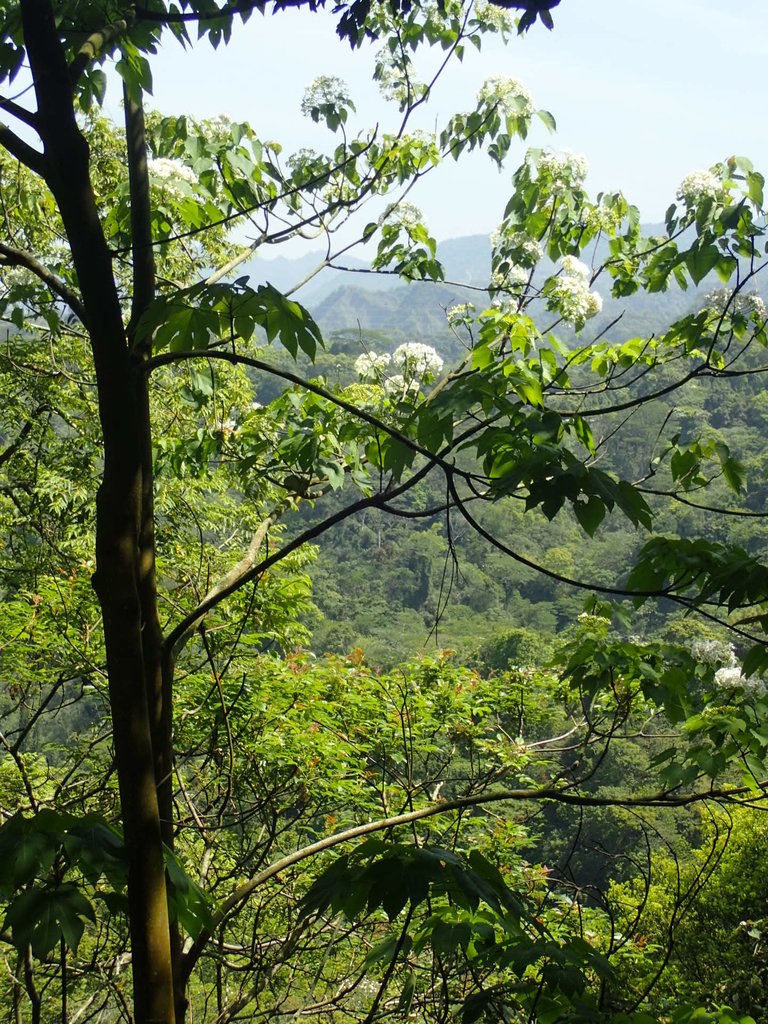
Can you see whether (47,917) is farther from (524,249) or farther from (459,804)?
(524,249)

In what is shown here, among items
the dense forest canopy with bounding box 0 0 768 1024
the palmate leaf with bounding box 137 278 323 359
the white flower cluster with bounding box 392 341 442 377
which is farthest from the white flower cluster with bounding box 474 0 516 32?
the palmate leaf with bounding box 137 278 323 359

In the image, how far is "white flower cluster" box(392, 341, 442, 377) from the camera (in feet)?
7.96

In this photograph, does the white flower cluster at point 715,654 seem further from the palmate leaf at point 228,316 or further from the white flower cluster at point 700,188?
the palmate leaf at point 228,316

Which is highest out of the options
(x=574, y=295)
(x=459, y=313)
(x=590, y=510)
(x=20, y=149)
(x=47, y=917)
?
(x=459, y=313)

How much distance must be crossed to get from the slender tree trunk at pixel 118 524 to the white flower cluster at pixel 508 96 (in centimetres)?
168

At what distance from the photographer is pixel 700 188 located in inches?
79.8

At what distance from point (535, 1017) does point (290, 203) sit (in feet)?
7.47

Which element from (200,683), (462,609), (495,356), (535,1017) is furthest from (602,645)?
(462,609)

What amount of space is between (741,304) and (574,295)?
41 centimetres

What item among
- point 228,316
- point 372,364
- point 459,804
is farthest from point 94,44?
point 372,364

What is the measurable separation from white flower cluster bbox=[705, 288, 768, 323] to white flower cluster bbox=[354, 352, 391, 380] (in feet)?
3.08

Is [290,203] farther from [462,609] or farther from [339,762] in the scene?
[462,609]

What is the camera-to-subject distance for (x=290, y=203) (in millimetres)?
2623

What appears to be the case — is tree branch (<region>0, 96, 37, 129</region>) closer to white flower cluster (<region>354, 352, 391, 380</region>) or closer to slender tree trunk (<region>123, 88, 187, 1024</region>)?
slender tree trunk (<region>123, 88, 187, 1024</region>)
